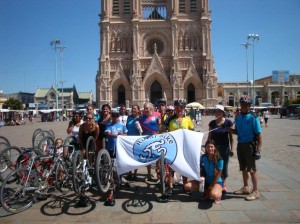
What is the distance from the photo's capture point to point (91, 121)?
20.5ft

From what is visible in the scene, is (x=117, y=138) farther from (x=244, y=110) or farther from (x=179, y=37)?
(x=179, y=37)

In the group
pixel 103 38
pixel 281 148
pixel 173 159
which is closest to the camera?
pixel 173 159

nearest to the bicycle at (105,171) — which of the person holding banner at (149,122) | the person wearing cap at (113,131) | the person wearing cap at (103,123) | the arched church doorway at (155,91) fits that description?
the person wearing cap at (113,131)

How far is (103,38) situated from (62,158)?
52.2m

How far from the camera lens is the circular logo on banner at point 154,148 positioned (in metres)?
6.05

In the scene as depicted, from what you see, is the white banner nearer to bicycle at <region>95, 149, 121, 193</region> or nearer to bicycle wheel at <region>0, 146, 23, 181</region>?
bicycle at <region>95, 149, 121, 193</region>

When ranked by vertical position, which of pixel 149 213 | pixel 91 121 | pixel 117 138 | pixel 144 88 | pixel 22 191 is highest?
pixel 144 88

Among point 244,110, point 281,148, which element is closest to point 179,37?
point 281,148

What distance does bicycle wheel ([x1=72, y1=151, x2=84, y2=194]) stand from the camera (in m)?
5.23

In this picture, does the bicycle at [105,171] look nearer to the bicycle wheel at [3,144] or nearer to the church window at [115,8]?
the bicycle wheel at [3,144]

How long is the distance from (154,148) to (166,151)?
0.26 meters

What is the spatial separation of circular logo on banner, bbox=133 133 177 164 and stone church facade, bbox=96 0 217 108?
49.0m

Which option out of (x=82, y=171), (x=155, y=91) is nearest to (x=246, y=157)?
(x=82, y=171)

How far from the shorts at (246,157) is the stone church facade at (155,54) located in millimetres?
49125
